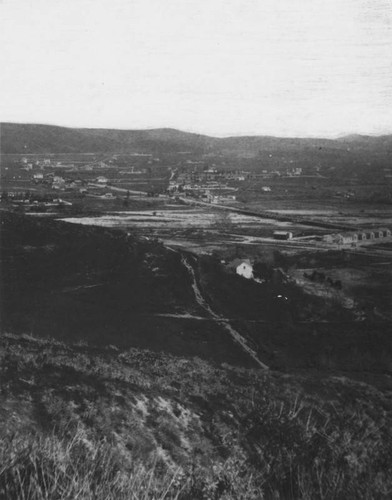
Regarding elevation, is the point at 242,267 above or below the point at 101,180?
below

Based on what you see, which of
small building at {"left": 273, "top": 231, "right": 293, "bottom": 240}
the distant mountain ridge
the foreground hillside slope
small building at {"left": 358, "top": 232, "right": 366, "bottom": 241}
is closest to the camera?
the foreground hillside slope

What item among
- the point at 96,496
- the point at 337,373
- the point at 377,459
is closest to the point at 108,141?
the point at 337,373

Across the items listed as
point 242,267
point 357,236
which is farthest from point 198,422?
point 357,236

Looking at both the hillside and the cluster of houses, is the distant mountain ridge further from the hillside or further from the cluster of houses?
the cluster of houses

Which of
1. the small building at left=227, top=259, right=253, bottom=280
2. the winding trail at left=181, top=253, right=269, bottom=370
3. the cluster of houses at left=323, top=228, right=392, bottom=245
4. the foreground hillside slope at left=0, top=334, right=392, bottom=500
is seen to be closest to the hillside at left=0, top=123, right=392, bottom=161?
the cluster of houses at left=323, top=228, right=392, bottom=245

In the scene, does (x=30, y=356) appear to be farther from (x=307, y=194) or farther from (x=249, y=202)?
(x=307, y=194)

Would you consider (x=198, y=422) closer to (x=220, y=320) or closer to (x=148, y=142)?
(x=220, y=320)

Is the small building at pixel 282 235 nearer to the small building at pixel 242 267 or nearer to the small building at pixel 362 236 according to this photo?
the small building at pixel 242 267
